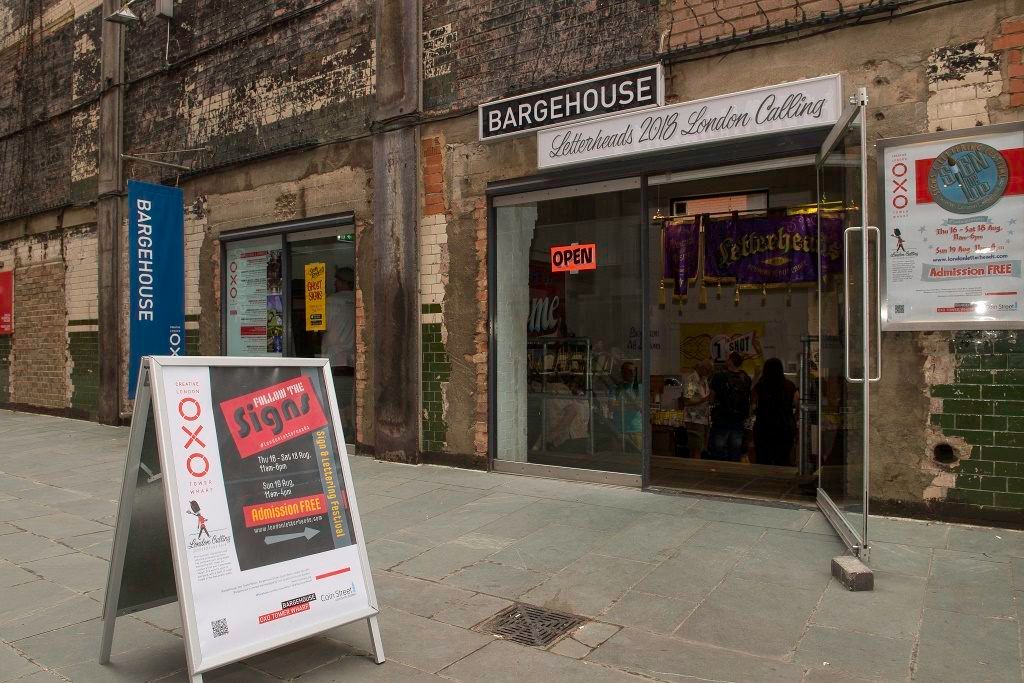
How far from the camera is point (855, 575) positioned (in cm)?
443

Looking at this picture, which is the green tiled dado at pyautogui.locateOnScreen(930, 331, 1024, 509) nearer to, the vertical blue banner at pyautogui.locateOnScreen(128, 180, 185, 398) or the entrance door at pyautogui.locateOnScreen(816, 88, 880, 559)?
the entrance door at pyautogui.locateOnScreen(816, 88, 880, 559)

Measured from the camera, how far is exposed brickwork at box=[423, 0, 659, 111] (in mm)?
7133

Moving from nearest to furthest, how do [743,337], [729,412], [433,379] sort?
[433,379], [729,412], [743,337]

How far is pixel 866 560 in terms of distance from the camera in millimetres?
4715

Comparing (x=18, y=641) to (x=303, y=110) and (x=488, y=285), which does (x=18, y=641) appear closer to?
(x=488, y=285)

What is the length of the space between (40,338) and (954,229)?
49.9 ft

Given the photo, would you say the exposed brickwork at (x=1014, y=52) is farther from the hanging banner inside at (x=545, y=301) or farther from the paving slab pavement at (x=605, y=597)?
the hanging banner inside at (x=545, y=301)

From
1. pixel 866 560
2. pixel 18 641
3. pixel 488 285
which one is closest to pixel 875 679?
pixel 866 560

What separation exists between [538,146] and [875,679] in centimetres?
571

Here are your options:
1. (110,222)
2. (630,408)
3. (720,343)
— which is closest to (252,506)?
(630,408)

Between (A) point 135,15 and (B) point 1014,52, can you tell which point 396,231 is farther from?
(A) point 135,15

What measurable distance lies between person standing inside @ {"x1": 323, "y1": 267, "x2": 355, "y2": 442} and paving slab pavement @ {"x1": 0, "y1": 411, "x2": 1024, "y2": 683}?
2.79m

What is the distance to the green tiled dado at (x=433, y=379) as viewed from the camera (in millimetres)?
8422

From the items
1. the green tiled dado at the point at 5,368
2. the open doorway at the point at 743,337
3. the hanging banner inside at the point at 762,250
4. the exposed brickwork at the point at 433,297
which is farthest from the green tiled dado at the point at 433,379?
the green tiled dado at the point at 5,368
